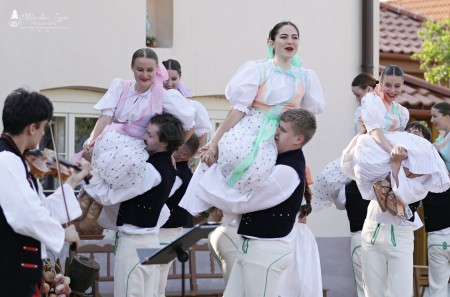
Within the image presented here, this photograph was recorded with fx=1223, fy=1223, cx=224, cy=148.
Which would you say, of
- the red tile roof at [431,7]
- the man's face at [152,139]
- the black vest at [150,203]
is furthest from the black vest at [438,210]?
the red tile roof at [431,7]

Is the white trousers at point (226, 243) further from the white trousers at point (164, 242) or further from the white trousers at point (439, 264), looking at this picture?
the white trousers at point (439, 264)

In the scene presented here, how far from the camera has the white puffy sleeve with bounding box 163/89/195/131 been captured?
31.9ft

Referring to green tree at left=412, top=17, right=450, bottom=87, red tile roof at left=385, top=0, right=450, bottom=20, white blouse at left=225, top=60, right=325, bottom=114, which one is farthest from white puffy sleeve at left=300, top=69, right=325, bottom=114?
red tile roof at left=385, top=0, right=450, bottom=20

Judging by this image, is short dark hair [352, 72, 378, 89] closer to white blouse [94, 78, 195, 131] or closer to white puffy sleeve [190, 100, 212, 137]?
white puffy sleeve [190, 100, 212, 137]

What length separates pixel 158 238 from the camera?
10211 mm

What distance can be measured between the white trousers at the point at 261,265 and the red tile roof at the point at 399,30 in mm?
12491

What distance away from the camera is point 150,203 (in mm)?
9555

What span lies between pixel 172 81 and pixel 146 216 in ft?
5.01

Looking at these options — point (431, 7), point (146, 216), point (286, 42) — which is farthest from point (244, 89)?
point (431, 7)

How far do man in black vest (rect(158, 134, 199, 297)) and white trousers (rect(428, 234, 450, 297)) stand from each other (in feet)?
11.2

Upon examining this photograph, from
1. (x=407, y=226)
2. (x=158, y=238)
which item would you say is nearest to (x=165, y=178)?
(x=158, y=238)

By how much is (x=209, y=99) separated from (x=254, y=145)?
5299 mm

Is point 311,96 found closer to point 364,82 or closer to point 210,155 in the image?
point 210,155

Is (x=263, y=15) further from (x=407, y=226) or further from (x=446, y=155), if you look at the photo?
(x=407, y=226)
